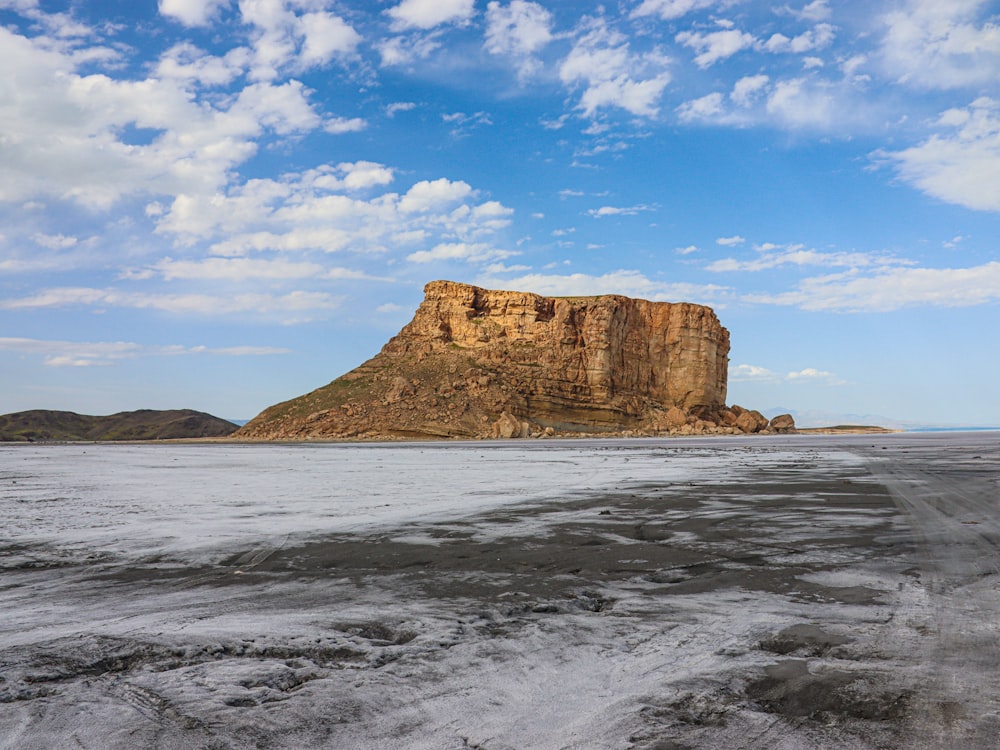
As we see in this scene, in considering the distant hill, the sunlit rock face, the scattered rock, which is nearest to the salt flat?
the sunlit rock face

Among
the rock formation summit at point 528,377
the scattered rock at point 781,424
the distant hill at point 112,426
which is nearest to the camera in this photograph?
the rock formation summit at point 528,377

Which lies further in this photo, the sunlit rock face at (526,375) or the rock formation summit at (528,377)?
the sunlit rock face at (526,375)

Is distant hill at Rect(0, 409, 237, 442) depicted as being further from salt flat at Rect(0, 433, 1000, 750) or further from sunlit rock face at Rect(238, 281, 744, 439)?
salt flat at Rect(0, 433, 1000, 750)

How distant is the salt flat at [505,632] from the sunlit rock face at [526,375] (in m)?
69.6

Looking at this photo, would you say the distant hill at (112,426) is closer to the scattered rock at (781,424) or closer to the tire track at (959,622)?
the scattered rock at (781,424)

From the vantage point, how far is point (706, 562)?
573 centimetres

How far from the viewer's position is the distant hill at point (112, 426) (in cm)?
12306

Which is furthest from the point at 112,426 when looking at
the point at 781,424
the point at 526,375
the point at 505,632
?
the point at 505,632

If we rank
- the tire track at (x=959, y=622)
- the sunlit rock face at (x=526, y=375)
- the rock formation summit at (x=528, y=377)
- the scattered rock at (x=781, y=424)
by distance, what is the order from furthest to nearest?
the scattered rock at (x=781, y=424), the sunlit rock face at (x=526, y=375), the rock formation summit at (x=528, y=377), the tire track at (x=959, y=622)

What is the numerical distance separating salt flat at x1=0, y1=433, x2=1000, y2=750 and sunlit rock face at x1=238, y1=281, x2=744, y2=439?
6956 cm

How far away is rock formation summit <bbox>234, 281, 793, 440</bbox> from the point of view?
8094 centimetres

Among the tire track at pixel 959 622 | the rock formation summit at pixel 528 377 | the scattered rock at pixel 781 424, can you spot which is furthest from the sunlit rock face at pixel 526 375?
the tire track at pixel 959 622

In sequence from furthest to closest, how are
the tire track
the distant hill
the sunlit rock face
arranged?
the distant hill, the sunlit rock face, the tire track

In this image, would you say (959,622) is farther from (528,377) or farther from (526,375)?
(526,375)
